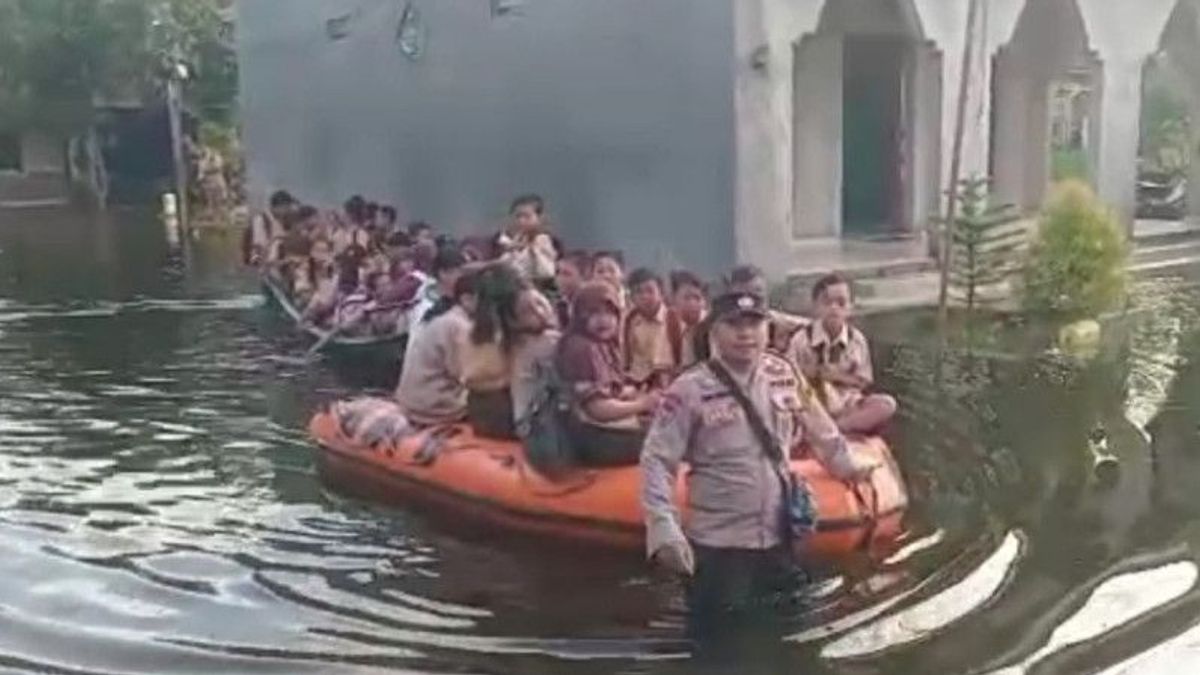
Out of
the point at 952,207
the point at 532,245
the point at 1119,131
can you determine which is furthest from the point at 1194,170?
the point at 532,245

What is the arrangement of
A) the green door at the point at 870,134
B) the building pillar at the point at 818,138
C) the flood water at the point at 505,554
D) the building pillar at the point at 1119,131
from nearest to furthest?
the flood water at the point at 505,554, the building pillar at the point at 818,138, the building pillar at the point at 1119,131, the green door at the point at 870,134

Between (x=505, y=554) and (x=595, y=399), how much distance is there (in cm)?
85

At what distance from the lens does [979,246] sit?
13992 mm

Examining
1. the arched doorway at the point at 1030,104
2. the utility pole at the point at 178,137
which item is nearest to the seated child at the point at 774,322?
the arched doorway at the point at 1030,104

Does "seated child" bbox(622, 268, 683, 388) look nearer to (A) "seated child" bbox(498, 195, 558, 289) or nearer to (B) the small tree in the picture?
(A) "seated child" bbox(498, 195, 558, 289)

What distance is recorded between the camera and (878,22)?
17438 mm

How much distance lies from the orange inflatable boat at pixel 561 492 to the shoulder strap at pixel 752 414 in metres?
0.59

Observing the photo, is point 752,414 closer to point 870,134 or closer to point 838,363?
point 838,363

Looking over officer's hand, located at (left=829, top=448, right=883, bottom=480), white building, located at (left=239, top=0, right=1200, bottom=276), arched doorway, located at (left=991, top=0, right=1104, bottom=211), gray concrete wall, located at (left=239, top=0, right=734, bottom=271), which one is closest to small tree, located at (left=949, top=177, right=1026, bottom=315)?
white building, located at (left=239, top=0, right=1200, bottom=276)

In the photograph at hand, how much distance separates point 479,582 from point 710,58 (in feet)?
27.6

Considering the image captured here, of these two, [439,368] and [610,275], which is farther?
[610,275]

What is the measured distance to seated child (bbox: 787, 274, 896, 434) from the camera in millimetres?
8227

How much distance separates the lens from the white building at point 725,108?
14695mm

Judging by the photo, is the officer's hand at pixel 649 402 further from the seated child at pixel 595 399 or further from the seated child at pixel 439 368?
the seated child at pixel 439 368
